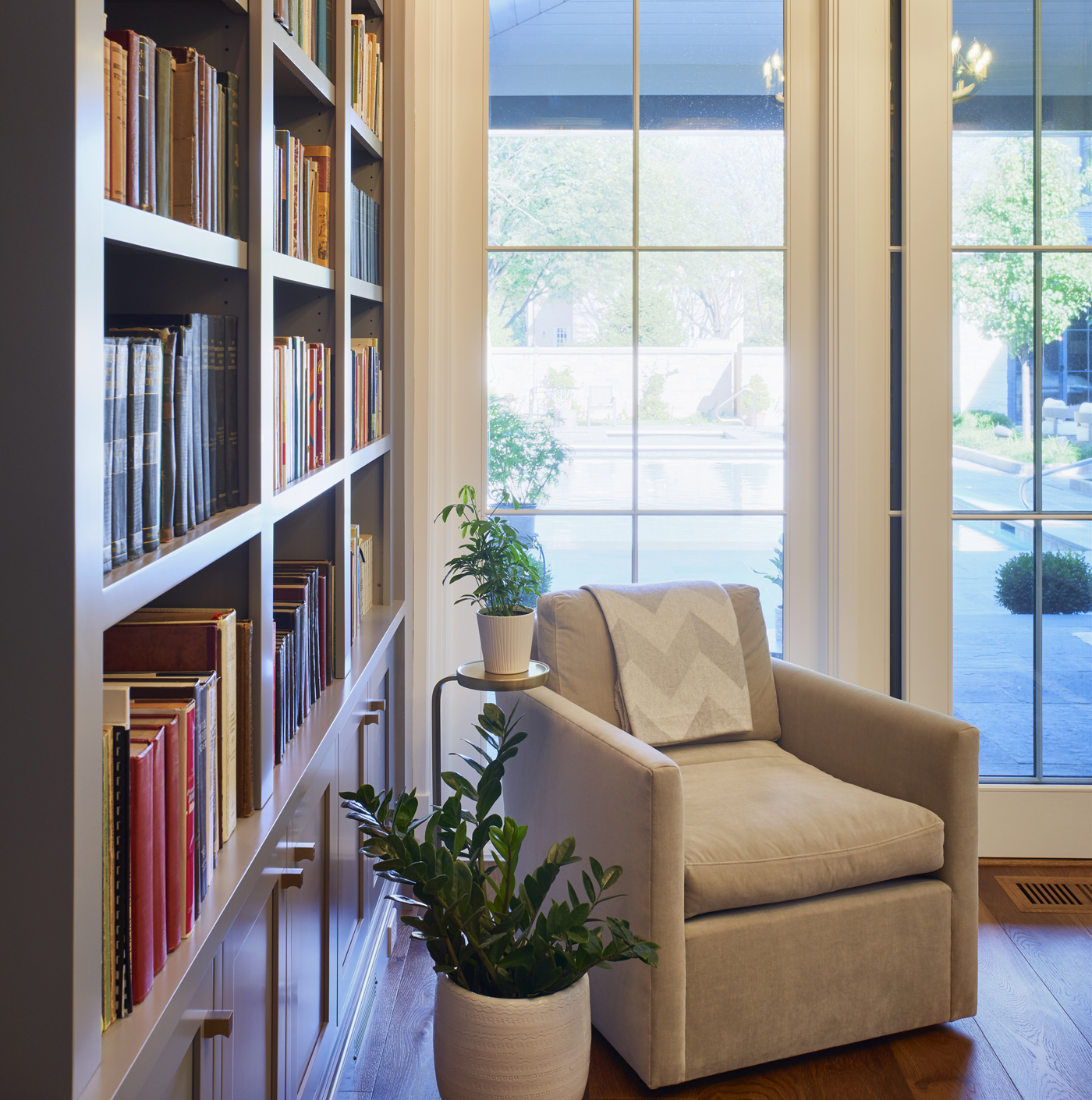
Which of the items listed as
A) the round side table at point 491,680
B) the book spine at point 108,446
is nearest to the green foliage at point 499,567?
the round side table at point 491,680

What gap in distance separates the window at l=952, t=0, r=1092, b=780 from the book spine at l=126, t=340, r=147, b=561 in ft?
8.24

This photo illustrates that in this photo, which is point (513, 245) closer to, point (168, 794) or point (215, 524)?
point (215, 524)

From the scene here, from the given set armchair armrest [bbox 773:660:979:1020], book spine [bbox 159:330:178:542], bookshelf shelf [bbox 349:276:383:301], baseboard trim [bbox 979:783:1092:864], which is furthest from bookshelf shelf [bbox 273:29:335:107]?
baseboard trim [bbox 979:783:1092:864]

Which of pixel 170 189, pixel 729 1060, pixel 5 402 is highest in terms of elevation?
pixel 170 189

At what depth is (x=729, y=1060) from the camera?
1.97m

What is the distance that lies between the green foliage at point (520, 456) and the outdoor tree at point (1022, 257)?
1.26 meters

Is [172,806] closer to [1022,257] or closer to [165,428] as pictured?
[165,428]

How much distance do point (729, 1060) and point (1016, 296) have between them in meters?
2.22

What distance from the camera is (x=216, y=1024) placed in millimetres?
1092

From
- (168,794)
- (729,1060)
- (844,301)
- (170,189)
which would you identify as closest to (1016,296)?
(844,301)

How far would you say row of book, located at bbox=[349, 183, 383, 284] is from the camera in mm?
2197

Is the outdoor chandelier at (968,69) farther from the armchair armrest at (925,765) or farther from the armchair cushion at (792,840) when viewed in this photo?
the armchair cushion at (792,840)

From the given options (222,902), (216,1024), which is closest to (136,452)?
(222,902)

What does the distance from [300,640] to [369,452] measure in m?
0.70
